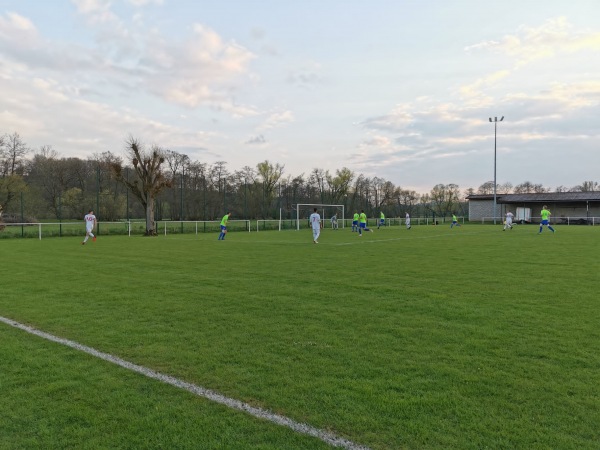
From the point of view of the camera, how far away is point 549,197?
55.1m

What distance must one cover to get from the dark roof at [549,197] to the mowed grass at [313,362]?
52.2 metres

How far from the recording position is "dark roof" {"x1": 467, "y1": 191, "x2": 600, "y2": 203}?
51.9m

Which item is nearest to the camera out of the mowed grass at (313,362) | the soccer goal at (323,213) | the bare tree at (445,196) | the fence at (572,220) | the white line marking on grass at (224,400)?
the white line marking on grass at (224,400)

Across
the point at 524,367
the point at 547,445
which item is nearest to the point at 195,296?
the point at 524,367

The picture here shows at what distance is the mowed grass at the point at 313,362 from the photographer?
2.94 m

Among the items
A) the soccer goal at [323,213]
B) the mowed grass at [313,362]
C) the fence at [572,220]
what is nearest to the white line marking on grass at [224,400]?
the mowed grass at [313,362]

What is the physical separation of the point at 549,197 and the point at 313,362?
6068 centimetres

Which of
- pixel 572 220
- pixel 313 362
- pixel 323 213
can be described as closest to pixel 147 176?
pixel 323 213

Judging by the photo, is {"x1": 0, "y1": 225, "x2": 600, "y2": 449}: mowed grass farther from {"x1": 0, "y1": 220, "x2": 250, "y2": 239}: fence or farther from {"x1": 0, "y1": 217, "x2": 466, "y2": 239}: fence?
{"x1": 0, "y1": 217, "x2": 466, "y2": 239}: fence

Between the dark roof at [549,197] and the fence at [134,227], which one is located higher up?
the dark roof at [549,197]

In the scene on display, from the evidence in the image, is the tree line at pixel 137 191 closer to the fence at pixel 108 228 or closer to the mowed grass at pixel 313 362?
the fence at pixel 108 228

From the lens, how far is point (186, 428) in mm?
3004

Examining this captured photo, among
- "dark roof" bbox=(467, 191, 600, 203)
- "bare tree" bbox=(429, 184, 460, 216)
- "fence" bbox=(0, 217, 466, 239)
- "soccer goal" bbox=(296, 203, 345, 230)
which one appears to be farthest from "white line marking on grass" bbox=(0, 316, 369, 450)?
"bare tree" bbox=(429, 184, 460, 216)

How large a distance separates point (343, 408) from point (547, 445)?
4.47 feet
